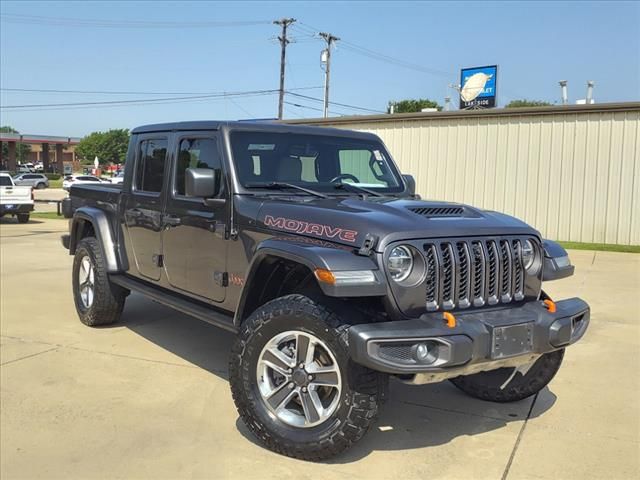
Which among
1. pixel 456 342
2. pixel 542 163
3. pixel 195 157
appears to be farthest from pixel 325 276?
pixel 542 163

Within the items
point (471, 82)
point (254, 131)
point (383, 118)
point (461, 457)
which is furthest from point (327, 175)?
point (471, 82)

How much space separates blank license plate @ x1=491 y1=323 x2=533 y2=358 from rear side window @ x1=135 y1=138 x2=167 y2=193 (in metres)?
3.01

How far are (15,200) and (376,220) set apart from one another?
58.9 feet

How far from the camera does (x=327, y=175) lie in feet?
15.1

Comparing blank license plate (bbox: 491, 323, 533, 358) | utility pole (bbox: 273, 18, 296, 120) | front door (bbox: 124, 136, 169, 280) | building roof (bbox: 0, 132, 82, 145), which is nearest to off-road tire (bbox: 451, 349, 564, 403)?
blank license plate (bbox: 491, 323, 533, 358)

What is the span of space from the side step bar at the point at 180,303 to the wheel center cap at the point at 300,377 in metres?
0.67

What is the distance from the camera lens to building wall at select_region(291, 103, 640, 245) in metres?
13.8

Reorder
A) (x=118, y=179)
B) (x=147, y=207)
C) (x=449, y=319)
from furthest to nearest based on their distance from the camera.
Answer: (x=118, y=179) → (x=147, y=207) → (x=449, y=319)

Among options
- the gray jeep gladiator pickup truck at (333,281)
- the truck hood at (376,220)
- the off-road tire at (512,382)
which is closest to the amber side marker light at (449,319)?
the gray jeep gladiator pickup truck at (333,281)

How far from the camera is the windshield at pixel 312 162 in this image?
14.2 ft

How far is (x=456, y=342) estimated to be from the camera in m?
2.99

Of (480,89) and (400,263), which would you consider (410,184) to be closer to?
(400,263)

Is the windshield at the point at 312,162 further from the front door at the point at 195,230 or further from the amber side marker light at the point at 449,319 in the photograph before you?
the amber side marker light at the point at 449,319

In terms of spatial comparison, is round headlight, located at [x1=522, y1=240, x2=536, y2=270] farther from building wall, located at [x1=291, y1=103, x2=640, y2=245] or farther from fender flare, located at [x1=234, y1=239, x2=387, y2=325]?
building wall, located at [x1=291, y1=103, x2=640, y2=245]
